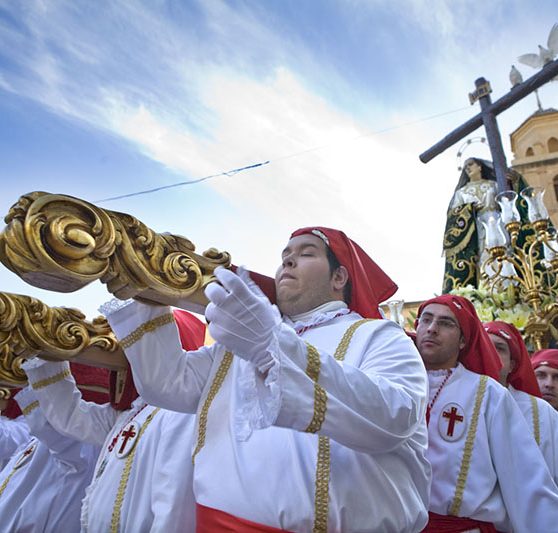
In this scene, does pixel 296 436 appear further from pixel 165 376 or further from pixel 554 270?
pixel 554 270

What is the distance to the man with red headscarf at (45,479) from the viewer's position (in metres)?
3.77

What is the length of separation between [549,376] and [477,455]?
1806mm

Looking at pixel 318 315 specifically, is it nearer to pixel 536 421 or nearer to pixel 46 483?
pixel 536 421

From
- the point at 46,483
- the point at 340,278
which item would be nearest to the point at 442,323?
the point at 340,278

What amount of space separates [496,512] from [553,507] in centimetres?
24

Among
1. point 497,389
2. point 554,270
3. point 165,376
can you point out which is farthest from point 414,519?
point 554,270

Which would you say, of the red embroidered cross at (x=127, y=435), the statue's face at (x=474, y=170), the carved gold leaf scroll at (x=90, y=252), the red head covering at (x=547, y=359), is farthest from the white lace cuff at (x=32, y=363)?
the statue's face at (x=474, y=170)

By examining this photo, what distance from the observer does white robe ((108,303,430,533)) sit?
1554mm

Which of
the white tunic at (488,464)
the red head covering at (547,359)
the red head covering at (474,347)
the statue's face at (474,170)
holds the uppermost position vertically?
the statue's face at (474,170)

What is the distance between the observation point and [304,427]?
4.98 feet

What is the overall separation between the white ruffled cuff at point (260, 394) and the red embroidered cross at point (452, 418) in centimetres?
154

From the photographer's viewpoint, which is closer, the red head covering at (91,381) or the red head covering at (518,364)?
the red head covering at (518,364)

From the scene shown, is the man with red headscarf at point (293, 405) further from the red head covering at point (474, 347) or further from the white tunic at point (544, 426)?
the white tunic at point (544, 426)

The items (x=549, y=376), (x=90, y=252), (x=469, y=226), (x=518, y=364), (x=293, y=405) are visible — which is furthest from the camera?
(x=469, y=226)
